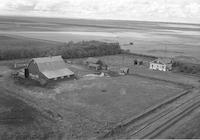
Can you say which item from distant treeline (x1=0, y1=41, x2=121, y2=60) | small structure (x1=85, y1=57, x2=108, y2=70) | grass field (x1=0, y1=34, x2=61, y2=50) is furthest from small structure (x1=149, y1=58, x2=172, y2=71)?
grass field (x1=0, y1=34, x2=61, y2=50)

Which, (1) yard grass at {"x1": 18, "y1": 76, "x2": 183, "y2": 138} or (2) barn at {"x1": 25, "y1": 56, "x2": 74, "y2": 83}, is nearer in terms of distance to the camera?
(1) yard grass at {"x1": 18, "y1": 76, "x2": 183, "y2": 138}

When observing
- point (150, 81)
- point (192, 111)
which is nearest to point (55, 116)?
point (192, 111)

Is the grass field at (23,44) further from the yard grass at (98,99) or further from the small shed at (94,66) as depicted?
the yard grass at (98,99)

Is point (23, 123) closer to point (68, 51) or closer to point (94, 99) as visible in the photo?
point (94, 99)

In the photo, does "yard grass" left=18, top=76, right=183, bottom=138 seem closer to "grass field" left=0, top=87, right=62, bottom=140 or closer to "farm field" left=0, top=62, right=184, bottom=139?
"farm field" left=0, top=62, right=184, bottom=139

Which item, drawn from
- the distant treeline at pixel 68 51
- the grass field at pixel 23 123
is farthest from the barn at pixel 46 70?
the distant treeline at pixel 68 51

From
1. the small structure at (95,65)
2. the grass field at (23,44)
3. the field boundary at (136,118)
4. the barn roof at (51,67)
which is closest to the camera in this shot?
the field boundary at (136,118)

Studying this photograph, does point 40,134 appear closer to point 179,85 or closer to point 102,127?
point 102,127
